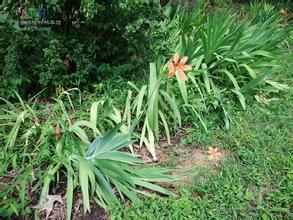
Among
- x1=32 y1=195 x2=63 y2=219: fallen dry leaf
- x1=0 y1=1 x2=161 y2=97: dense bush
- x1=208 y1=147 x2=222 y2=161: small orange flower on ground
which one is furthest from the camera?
x1=0 y1=1 x2=161 y2=97: dense bush

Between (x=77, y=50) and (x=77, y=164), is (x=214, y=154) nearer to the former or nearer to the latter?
(x=77, y=164)

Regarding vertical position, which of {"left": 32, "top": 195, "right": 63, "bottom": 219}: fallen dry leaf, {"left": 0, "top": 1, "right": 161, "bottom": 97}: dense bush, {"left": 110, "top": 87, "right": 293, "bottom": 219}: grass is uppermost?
{"left": 0, "top": 1, "right": 161, "bottom": 97}: dense bush

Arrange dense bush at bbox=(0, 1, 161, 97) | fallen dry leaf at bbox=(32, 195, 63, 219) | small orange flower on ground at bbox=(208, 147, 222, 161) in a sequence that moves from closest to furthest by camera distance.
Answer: fallen dry leaf at bbox=(32, 195, 63, 219) < small orange flower on ground at bbox=(208, 147, 222, 161) < dense bush at bbox=(0, 1, 161, 97)

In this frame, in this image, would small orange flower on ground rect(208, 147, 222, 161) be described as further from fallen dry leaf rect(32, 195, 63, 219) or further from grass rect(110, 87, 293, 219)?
fallen dry leaf rect(32, 195, 63, 219)

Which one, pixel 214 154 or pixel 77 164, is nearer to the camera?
pixel 77 164

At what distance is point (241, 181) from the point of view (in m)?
2.45

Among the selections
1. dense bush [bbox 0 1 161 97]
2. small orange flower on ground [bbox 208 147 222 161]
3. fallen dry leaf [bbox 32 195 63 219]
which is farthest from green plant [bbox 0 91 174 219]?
dense bush [bbox 0 1 161 97]

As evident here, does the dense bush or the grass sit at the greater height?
the dense bush

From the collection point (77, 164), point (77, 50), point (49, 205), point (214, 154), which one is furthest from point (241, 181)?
point (77, 50)

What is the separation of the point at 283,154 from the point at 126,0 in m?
1.67

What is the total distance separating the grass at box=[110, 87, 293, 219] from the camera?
220 centimetres

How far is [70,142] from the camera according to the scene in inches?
98.0

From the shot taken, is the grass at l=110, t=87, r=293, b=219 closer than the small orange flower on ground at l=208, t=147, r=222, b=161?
Yes

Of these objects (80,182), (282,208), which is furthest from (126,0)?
(282,208)
